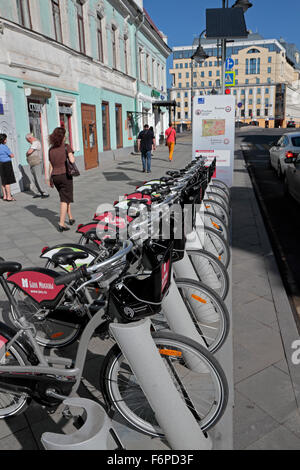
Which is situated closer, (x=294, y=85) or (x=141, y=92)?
(x=141, y=92)

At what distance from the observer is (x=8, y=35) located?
34.1ft

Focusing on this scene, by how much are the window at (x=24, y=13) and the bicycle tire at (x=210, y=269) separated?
35.1ft

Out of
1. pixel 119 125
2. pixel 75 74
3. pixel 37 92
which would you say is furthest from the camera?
pixel 119 125

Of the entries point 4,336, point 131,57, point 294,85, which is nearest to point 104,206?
point 4,336

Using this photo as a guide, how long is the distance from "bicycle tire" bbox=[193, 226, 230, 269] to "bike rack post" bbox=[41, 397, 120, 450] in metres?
2.49

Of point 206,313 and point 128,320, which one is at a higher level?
point 128,320

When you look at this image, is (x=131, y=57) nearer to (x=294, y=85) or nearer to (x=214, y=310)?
(x=214, y=310)

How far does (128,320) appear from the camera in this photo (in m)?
2.04

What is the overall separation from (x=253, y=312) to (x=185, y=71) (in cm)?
11440

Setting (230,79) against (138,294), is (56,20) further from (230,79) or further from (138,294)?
(138,294)

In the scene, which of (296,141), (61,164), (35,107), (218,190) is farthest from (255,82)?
(61,164)

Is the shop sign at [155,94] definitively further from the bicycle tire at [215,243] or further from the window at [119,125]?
the bicycle tire at [215,243]

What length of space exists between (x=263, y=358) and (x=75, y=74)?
14.1 metres

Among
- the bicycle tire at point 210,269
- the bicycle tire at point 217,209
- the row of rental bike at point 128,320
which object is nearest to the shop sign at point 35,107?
the bicycle tire at point 217,209
